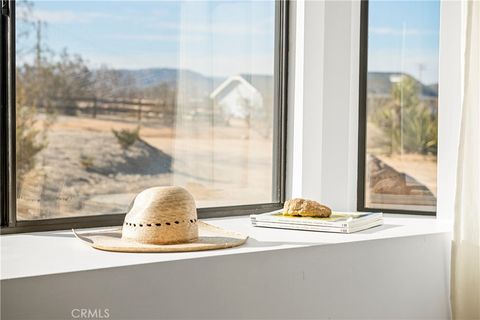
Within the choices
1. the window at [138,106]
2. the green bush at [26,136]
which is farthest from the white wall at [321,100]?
the green bush at [26,136]

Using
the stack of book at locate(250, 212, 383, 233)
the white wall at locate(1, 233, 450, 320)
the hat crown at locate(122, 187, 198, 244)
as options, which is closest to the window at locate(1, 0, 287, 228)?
the stack of book at locate(250, 212, 383, 233)

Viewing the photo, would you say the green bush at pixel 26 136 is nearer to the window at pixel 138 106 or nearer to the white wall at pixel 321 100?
the window at pixel 138 106

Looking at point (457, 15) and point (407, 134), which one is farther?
point (407, 134)

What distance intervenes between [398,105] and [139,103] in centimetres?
102

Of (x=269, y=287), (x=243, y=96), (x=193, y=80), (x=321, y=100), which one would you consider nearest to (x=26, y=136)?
(x=193, y=80)

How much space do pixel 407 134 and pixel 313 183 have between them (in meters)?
0.44

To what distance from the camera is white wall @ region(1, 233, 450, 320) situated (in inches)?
59.1

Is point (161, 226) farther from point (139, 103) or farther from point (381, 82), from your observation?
point (381, 82)

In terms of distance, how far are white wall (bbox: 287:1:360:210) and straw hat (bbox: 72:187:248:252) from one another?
2.51 feet

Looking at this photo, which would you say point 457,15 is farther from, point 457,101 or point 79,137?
point 79,137

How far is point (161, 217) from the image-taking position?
1778mm

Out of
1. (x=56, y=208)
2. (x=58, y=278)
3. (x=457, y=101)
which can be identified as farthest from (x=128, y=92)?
(x=457, y=101)

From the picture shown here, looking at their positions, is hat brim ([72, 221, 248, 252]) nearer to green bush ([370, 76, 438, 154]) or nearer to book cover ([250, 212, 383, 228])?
book cover ([250, 212, 383, 228])

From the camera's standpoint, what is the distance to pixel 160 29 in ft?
7.84
